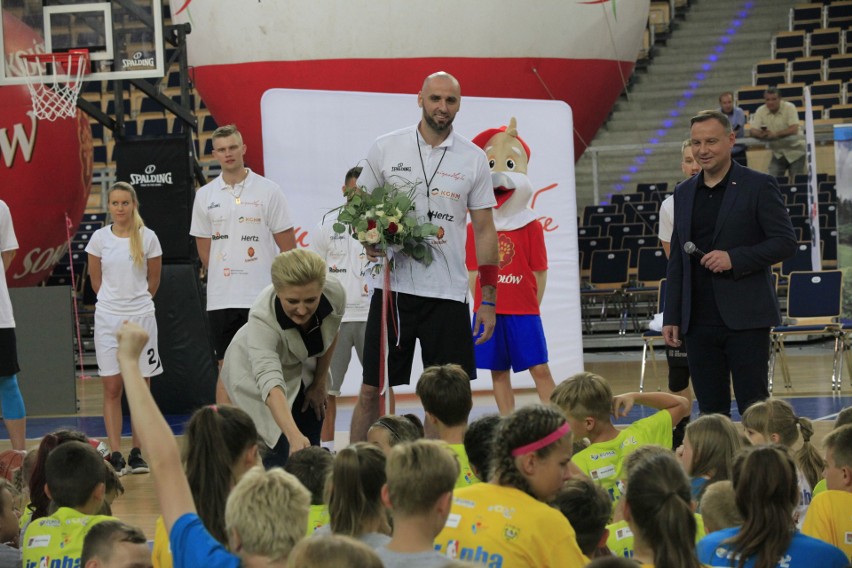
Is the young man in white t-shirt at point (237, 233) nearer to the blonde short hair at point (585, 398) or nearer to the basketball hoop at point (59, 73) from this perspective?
the basketball hoop at point (59, 73)

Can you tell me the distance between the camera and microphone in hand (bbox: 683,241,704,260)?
5.34 metres

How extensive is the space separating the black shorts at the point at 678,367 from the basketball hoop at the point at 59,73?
528cm

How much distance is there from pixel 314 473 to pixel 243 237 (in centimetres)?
368

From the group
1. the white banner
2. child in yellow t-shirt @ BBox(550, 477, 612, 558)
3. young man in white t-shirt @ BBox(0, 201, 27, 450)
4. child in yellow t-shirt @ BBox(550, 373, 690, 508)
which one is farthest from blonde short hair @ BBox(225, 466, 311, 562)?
the white banner

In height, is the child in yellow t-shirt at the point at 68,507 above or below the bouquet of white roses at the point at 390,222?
below

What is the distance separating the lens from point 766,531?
3.20 meters

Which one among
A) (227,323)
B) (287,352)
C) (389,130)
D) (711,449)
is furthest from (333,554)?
(389,130)

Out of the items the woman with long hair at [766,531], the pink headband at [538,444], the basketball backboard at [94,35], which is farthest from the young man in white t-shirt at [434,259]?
the basketball backboard at [94,35]

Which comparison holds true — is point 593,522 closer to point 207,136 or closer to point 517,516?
point 517,516

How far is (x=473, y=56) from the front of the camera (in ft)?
36.6

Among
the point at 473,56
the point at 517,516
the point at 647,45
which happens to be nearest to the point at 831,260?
the point at 473,56

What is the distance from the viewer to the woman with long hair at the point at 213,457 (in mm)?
3393

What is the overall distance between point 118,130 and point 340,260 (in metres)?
3.13

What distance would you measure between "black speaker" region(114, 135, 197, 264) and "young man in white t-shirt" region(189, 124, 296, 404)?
7.40 feet
